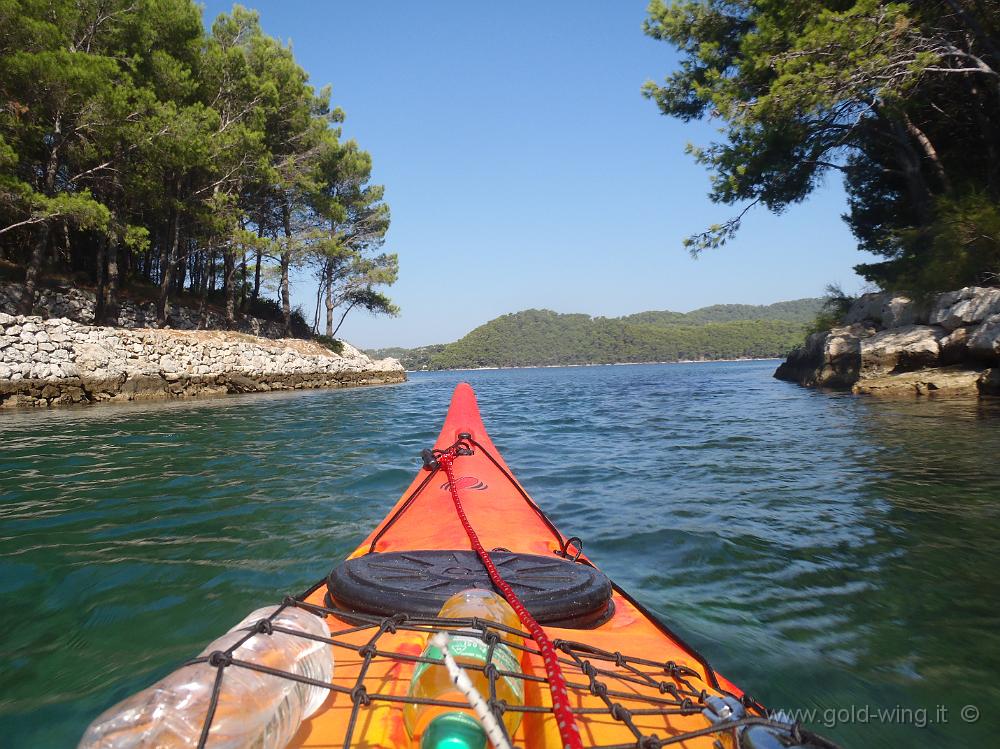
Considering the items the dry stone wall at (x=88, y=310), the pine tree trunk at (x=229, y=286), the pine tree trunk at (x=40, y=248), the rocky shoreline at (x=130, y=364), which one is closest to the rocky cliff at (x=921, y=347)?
the rocky shoreline at (x=130, y=364)

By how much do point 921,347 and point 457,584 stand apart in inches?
496

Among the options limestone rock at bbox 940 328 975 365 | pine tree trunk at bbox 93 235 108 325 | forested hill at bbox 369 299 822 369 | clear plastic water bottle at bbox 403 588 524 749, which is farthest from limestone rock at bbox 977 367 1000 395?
forested hill at bbox 369 299 822 369

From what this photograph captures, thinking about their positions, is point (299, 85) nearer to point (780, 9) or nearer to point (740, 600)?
point (780, 9)

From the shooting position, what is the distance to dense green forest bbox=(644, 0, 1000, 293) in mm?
10102

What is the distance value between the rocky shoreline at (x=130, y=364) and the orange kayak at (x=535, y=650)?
43.8 ft

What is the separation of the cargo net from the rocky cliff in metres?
10.6

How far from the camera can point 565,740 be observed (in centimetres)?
90

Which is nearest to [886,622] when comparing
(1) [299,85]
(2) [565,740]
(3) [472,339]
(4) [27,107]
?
(2) [565,740]

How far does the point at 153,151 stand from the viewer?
1473cm

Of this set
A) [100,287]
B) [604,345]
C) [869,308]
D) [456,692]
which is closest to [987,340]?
[869,308]

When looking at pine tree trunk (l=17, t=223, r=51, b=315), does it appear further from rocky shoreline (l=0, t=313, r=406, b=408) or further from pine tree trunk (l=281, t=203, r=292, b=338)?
pine tree trunk (l=281, t=203, r=292, b=338)

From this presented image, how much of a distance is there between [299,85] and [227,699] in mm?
25237

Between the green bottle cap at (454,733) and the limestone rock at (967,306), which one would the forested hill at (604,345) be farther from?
the green bottle cap at (454,733)

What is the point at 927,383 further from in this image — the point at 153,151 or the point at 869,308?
the point at 153,151
